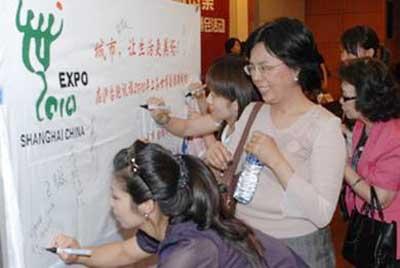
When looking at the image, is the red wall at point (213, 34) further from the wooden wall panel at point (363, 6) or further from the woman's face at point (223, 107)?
the wooden wall panel at point (363, 6)

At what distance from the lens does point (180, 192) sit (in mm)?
1366

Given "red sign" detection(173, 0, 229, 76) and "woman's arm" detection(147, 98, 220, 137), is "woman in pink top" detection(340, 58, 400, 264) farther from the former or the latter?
"red sign" detection(173, 0, 229, 76)

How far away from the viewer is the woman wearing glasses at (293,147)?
1.64m

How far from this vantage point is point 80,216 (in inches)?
66.5

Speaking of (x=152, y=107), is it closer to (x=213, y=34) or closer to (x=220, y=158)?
(x=220, y=158)

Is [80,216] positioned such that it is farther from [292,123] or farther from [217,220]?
[292,123]

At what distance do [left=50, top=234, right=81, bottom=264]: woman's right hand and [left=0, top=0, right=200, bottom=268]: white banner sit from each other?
3cm

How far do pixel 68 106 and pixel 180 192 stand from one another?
436mm

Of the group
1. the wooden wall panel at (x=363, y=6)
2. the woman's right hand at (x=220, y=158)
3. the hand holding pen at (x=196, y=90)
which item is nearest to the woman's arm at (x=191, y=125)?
the hand holding pen at (x=196, y=90)

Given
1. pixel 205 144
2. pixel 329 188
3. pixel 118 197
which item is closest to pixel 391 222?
pixel 329 188

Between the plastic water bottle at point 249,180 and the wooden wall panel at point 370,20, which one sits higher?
the wooden wall panel at point 370,20

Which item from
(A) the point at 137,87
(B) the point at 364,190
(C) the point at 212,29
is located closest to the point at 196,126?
(A) the point at 137,87

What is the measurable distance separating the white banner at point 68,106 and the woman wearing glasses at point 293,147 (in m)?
0.43

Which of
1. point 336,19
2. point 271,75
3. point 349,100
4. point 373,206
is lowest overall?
point 373,206
